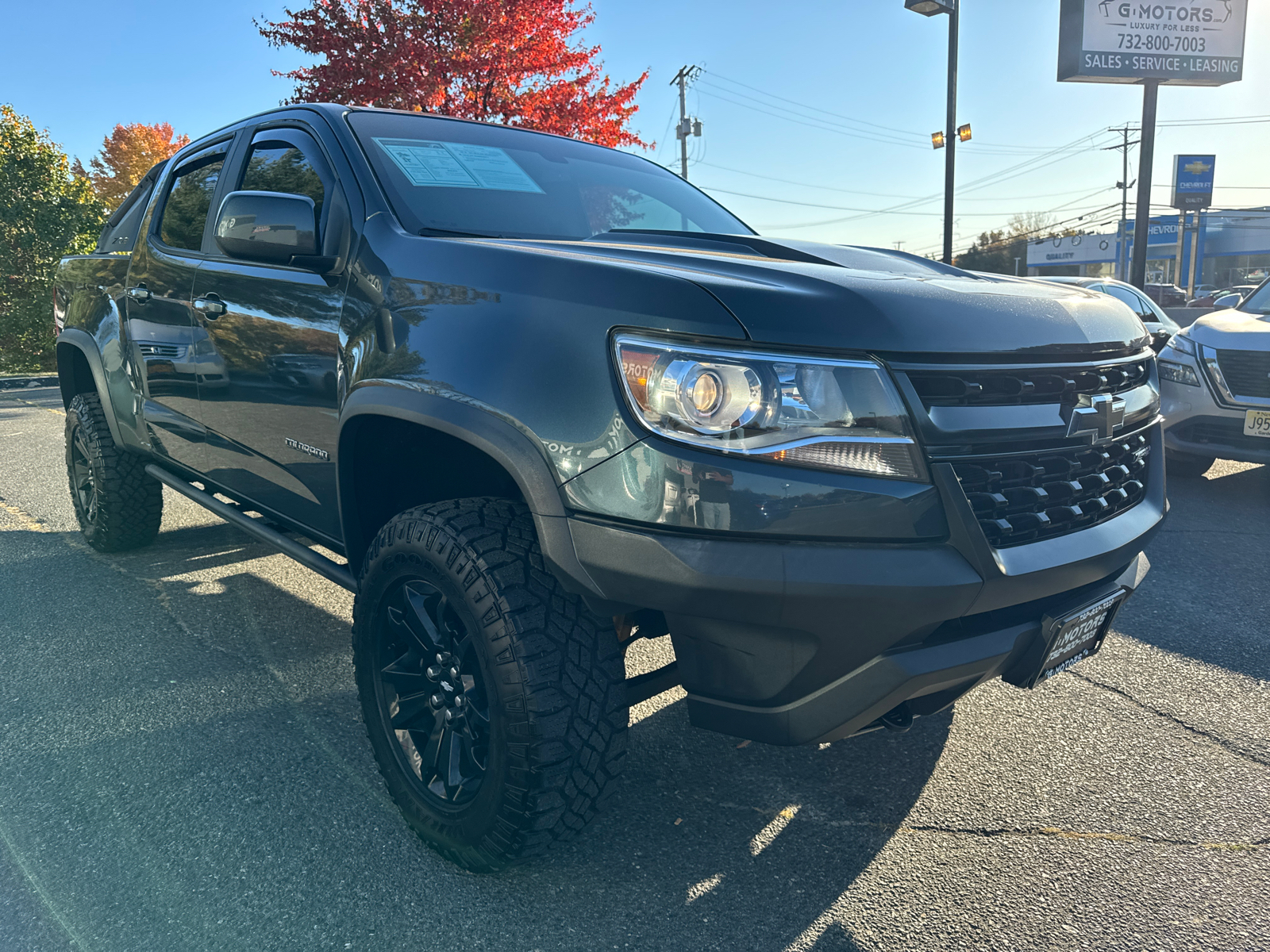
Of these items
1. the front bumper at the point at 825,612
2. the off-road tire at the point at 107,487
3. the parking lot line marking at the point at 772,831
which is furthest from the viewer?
the off-road tire at the point at 107,487

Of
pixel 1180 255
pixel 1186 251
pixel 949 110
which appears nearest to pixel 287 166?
pixel 949 110

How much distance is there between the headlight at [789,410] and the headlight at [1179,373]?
208 inches

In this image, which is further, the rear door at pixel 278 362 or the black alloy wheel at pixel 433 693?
the rear door at pixel 278 362

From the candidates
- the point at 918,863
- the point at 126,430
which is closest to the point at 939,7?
the point at 126,430

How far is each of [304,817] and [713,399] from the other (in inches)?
62.3

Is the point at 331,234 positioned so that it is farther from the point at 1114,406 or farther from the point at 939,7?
the point at 939,7

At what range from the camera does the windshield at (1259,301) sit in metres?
6.66

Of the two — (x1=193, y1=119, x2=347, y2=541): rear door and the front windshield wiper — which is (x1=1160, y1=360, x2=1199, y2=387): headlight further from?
(x1=193, y1=119, x2=347, y2=541): rear door

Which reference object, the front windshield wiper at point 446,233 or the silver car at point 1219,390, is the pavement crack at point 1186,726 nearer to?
the front windshield wiper at point 446,233

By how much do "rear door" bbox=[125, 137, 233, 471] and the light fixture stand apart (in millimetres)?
14383

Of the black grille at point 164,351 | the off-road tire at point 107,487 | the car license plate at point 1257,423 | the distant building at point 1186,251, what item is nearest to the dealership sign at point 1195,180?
the distant building at point 1186,251

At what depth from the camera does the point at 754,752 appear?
2.72 meters

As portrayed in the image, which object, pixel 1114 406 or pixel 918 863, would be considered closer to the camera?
pixel 1114 406

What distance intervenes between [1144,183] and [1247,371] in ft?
48.0
